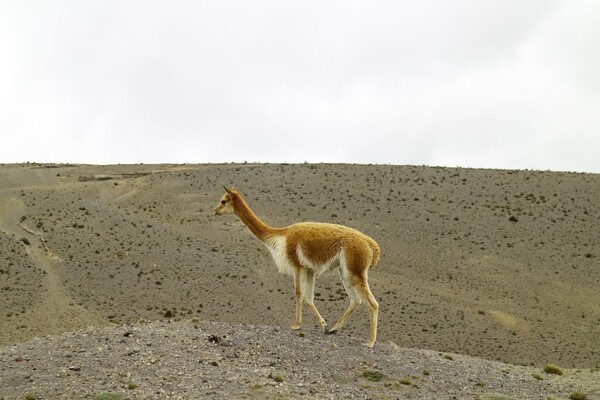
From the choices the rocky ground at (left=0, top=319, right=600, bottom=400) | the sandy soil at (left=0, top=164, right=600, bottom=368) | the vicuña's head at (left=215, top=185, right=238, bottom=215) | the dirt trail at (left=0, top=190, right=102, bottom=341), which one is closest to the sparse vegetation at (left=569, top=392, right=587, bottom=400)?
the rocky ground at (left=0, top=319, right=600, bottom=400)

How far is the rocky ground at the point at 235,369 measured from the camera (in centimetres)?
1295

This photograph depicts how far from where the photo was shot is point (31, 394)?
41.6ft

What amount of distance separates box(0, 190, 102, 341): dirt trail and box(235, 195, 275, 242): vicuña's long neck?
15777 mm

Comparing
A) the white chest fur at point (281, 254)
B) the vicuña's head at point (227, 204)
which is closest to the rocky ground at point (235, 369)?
the white chest fur at point (281, 254)

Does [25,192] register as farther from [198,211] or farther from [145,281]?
[145,281]

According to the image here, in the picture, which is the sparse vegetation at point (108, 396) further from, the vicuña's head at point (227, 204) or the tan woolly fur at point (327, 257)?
the vicuña's head at point (227, 204)

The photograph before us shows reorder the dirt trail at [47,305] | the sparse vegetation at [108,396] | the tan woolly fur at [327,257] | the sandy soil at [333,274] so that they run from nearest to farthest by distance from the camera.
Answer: the sparse vegetation at [108,396] < the tan woolly fur at [327,257] < the dirt trail at [47,305] < the sandy soil at [333,274]

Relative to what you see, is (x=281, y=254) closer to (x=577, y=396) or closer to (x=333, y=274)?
(x=333, y=274)

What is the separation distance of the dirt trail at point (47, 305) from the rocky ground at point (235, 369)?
14.8 meters

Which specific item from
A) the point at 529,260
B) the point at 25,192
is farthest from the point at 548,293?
the point at 25,192

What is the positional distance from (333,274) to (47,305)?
57.5ft

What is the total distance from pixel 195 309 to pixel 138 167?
38.9 metres

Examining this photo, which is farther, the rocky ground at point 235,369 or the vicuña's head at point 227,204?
the vicuña's head at point 227,204

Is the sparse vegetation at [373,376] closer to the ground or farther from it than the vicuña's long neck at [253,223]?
closer to the ground
